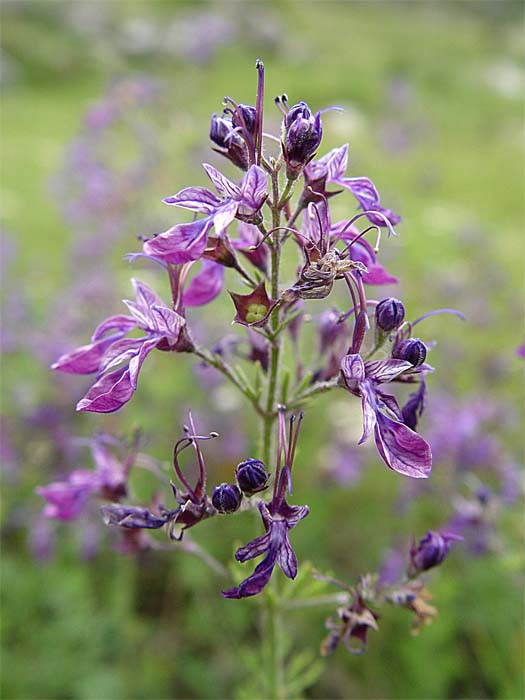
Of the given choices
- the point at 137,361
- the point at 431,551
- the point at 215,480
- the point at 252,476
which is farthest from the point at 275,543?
the point at 215,480

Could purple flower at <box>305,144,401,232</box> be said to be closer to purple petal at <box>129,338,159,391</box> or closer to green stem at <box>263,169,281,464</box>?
green stem at <box>263,169,281,464</box>

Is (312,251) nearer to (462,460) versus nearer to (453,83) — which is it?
(462,460)

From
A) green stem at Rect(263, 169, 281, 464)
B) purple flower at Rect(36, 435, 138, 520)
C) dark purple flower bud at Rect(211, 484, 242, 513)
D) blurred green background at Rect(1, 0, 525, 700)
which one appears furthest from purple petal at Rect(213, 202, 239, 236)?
blurred green background at Rect(1, 0, 525, 700)

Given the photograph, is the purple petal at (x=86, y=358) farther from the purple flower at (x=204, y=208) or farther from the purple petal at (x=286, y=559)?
the purple petal at (x=286, y=559)

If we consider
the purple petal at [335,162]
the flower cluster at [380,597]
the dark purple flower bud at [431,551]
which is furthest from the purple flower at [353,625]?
the purple petal at [335,162]

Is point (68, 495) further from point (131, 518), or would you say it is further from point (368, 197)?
point (368, 197)
